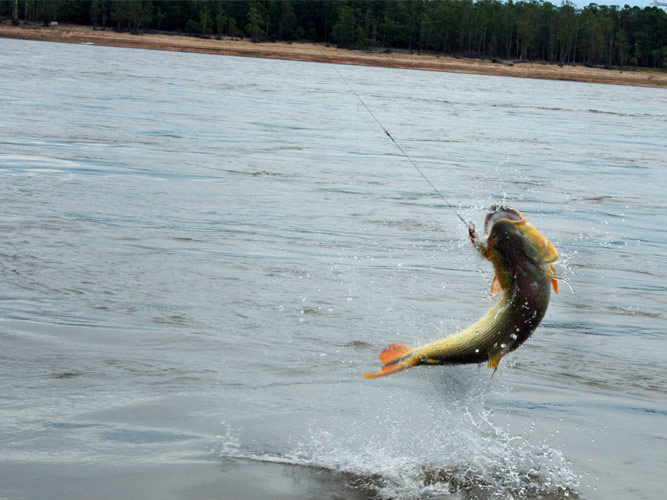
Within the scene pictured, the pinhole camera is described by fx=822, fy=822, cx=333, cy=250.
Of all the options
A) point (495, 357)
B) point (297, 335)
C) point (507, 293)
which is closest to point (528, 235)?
point (507, 293)

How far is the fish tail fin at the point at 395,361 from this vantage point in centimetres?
427

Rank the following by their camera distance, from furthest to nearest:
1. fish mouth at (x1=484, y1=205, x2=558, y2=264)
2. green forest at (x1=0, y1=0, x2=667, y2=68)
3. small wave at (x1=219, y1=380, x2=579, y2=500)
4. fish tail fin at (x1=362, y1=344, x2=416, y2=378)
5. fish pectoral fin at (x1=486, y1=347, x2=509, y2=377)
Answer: green forest at (x1=0, y1=0, x2=667, y2=68) → small wave at (x1=219, y1=380, x2=579, y2=500) → fish tail fin at (x1=362, y1=344, x2=416, y2=378) → fish pectoral fin at (x1=486, y1=347, x2=509, y2=377) → fish mouth at (x1=484, y1=205, x2=558, y2=264)

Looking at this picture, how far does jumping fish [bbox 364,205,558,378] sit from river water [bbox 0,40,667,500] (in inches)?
24.0

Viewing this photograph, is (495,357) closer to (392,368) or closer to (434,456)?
(392,368)

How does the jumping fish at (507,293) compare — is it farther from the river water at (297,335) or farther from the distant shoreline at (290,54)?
the distant shoreline at (290,54)

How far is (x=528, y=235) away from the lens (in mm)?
3824

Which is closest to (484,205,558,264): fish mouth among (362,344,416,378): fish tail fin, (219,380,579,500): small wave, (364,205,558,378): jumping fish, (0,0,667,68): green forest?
(364,205,558,378): jumping fish

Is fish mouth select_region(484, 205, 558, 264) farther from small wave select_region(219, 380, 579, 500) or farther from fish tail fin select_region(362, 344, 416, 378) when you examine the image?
small wave select_region(219, 380, 579, 500)

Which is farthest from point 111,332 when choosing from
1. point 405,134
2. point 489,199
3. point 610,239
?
point 405,134

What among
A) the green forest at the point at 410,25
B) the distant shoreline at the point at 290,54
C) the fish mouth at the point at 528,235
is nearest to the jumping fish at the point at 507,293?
the fish mouth at the point at 528,235

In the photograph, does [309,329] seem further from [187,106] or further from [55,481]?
[187,106]

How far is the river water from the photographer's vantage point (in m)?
4.70

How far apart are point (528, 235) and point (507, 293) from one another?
34cm

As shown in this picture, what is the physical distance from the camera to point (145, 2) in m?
104
